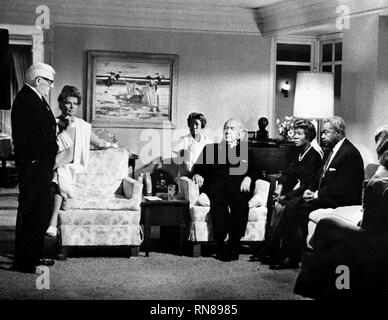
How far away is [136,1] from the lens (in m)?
10.6

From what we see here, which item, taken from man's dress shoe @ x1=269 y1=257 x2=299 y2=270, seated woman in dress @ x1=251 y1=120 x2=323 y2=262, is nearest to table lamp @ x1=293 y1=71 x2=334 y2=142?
seated woman in dress @ x1=251 y1=120 x2=323 y2=262

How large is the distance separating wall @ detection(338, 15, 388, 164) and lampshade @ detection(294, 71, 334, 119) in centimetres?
42

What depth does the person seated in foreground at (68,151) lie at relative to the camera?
659 cm

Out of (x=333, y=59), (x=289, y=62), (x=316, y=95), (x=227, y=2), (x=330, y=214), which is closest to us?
(x=330, y=214)

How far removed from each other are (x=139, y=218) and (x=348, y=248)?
2484mm

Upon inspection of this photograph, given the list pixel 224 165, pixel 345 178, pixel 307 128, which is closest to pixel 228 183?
pixel 224 165

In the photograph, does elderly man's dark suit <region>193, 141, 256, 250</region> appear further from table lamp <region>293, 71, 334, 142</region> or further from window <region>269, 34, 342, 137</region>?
window <region>269, 34, 342, 137</region>

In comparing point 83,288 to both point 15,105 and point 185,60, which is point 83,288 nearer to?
point 15,105

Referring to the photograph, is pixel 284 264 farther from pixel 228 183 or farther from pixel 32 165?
pixel 32 165

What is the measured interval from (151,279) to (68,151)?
1.60m

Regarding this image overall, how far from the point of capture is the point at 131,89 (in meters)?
10.7

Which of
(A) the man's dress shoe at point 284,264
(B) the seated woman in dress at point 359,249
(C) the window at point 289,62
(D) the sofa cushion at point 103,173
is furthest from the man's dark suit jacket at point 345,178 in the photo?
(C) the window at point 289,62

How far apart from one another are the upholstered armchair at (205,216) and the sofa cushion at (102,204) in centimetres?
52

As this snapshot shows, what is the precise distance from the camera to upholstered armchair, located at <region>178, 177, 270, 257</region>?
6.88 meters
